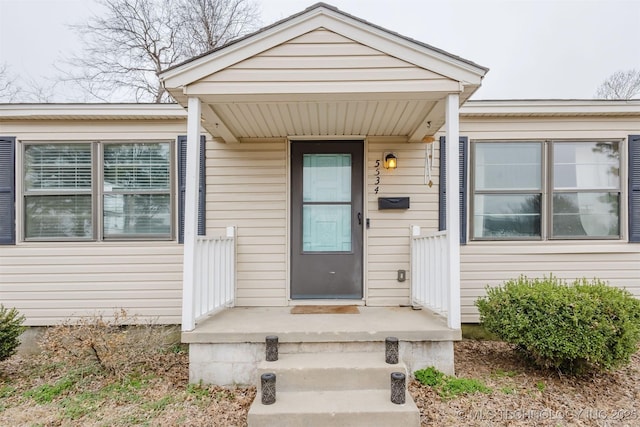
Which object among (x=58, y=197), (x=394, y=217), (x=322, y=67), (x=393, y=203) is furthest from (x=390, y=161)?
(x=58, y=197)

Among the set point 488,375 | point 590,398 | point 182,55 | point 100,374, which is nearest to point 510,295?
point 488,375

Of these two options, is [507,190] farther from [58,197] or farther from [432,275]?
[58,197]

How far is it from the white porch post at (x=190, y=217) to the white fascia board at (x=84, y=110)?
1.27 metres

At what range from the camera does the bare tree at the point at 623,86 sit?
1036 centimetres

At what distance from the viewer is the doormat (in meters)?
3.72

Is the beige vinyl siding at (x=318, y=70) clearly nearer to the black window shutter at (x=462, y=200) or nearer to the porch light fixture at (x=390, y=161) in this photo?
the porch light fixture at (x=390, y=161)

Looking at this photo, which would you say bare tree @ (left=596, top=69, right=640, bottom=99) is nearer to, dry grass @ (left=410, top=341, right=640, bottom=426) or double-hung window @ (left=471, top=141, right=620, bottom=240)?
double-hung window @ (left=471, top=141, right=620, bottom=240)

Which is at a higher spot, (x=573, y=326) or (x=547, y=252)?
(x=547, y=252)

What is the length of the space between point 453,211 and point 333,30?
1.80 metres

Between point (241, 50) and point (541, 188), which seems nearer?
point (241, 50)

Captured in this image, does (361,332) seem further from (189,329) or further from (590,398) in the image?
(590,398)

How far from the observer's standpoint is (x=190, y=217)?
2.94 m

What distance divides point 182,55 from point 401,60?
28.3 feet

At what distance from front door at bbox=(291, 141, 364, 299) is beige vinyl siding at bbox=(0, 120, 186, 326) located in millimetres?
1449
